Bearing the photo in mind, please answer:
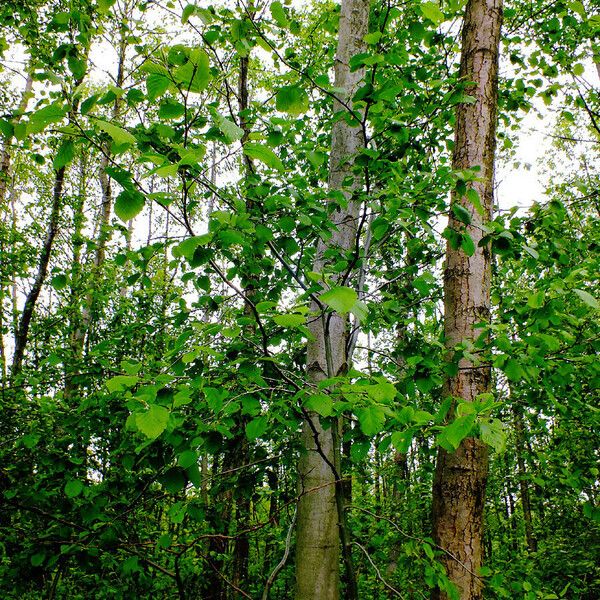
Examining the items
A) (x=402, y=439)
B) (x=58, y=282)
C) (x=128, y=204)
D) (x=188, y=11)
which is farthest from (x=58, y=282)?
(x=402, y=439)

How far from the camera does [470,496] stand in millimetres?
1908

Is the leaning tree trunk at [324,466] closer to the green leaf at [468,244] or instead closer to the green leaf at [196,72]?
the green leaf at [468,244]

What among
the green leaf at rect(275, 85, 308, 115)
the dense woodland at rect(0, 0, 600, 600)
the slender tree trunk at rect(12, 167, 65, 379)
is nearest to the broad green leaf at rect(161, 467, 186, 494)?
the dense woodland at rect(0, 0, 600, 600)

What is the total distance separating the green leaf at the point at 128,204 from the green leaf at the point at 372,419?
84 cm

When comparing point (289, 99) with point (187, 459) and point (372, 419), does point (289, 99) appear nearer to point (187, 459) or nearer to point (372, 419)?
point (372, 419)

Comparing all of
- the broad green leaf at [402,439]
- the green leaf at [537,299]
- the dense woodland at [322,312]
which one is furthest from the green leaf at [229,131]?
the green leaf at [537,299]

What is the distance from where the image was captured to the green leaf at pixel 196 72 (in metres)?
1.02

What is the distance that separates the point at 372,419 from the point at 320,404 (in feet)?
0.53

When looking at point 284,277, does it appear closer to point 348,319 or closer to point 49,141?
point 348,319

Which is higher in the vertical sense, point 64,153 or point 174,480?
point 64,153

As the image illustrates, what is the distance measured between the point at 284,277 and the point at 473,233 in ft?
3.95

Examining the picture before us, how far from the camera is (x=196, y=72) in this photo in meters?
1.04

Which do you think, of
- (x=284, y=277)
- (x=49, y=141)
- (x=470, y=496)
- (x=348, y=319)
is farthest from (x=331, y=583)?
(x=49, y=141)

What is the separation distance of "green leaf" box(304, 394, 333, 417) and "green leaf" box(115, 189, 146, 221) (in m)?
0.73
